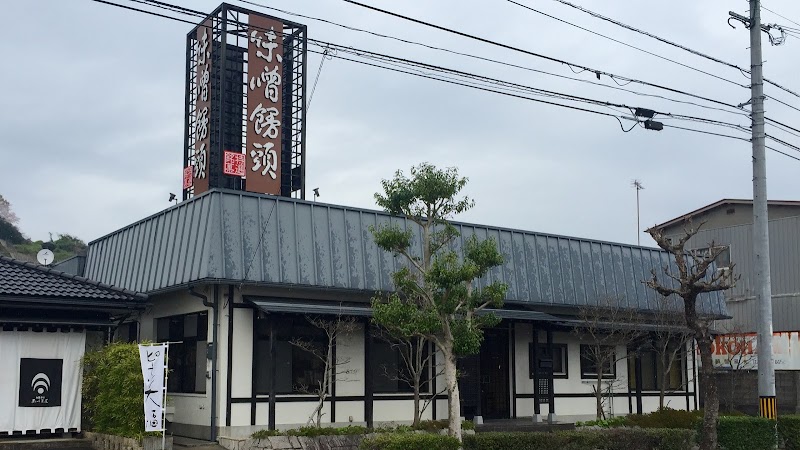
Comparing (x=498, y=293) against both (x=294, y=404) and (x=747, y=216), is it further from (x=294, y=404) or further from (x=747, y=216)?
(x=747, y=216)

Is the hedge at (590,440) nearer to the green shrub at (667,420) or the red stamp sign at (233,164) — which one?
the green shrub at (667,420)

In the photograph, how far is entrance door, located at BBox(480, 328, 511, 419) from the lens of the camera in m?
22.3

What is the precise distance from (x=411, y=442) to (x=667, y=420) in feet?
26.6

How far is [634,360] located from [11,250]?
1631 inches

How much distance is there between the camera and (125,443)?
50.1 ft

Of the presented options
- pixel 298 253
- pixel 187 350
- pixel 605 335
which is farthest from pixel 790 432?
pixel 187 350

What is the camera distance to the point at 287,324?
61.3 ft

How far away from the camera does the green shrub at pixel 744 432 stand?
1705 cm

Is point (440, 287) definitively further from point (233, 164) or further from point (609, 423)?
point (233, 164)

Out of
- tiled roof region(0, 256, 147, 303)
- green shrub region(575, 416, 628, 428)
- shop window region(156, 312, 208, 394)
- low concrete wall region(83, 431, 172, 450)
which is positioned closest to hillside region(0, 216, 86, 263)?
shop window region(156, 312, 208, 394)

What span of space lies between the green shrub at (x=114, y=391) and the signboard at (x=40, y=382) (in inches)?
21.1

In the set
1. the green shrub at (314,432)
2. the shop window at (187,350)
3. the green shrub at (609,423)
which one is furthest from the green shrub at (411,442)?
the green shrub at (609,423)

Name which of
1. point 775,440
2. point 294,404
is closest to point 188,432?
point 294,404

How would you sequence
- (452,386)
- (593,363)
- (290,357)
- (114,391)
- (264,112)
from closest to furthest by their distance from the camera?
(452,386) → (114,391) → (290,357) → (593,363) → (264,112)
